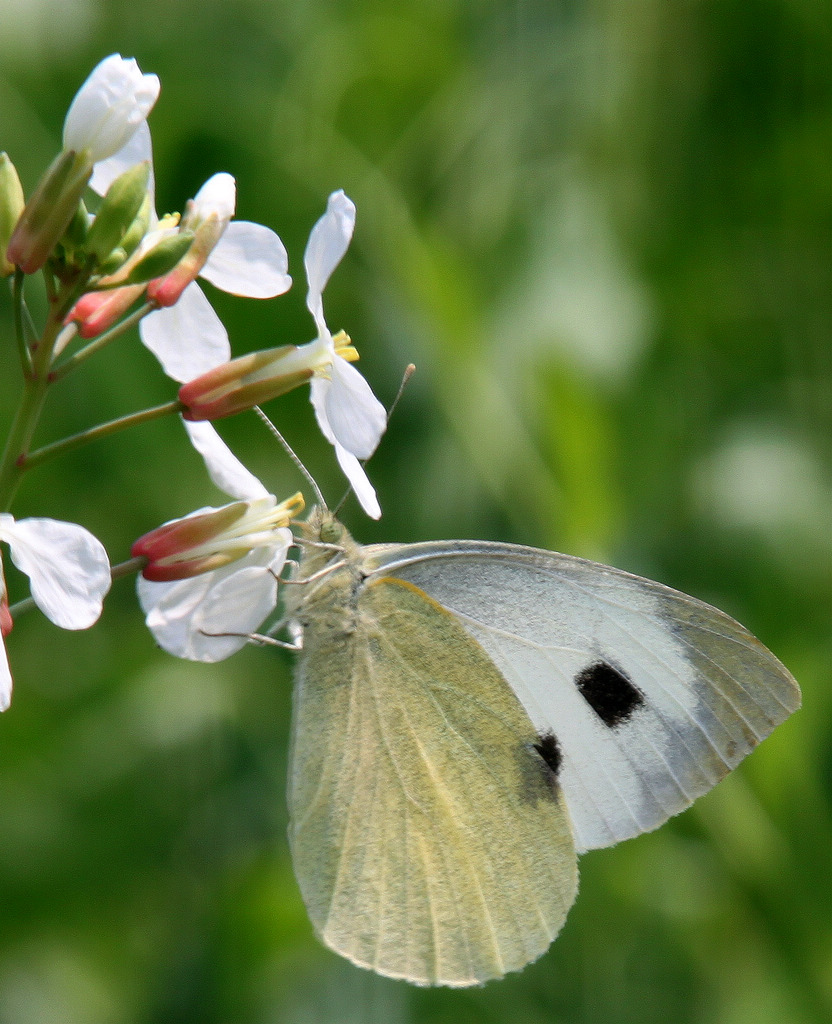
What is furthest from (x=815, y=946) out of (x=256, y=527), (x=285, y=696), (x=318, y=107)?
(x=318, y=107)

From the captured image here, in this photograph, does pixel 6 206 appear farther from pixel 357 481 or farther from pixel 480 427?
pixel 480 427

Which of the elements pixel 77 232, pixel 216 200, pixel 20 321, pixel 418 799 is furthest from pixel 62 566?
pixel 418 799

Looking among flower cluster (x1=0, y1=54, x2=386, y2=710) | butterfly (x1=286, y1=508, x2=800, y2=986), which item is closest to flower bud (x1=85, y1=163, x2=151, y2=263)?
flower cluster (x1=0, y1=54, x2=386, y2=710)

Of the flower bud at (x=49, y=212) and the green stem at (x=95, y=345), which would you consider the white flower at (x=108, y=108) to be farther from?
the green stem at (x=95, y=345)

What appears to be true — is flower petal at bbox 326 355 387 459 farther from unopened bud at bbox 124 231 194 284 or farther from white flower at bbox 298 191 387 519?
unopened bud at bbox 124 231 194 284

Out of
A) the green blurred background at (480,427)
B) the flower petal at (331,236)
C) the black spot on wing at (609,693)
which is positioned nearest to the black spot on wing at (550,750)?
the black spot on wing at (609,693)

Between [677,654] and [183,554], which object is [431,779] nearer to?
[677,654]
